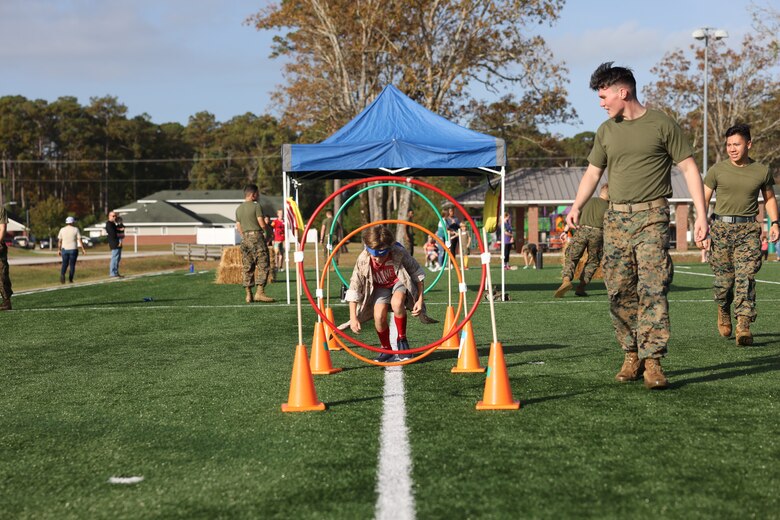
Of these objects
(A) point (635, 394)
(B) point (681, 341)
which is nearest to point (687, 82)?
(B) point (681, 341)

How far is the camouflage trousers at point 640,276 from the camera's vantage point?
654cm

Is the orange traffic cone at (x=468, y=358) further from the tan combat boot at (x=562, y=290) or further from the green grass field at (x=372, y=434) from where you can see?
the tan combat boot at (x=562, y=290)

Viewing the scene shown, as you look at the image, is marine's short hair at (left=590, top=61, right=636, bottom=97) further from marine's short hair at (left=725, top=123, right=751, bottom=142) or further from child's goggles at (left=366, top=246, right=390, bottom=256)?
marine's short hair at (left=725, top=123, right=751, bottom=142)

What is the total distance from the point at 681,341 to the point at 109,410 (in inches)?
231

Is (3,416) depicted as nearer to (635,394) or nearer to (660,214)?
(635,394)

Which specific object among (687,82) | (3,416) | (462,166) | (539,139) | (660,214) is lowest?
(3,416)

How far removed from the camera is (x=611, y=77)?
21.8 feet

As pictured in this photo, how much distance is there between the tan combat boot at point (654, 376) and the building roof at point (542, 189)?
131 ft

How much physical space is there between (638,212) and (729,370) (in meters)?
1.74

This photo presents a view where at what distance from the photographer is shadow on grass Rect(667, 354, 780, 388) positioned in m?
6.95

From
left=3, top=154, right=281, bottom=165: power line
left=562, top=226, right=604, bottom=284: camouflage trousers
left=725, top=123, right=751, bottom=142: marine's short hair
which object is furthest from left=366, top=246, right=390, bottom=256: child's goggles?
left=3, top=154, right=281, bottom=165: power line

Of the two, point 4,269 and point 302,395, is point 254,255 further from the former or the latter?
point 302,395

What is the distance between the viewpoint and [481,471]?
4348 millimetres

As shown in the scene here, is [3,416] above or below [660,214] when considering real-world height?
below
